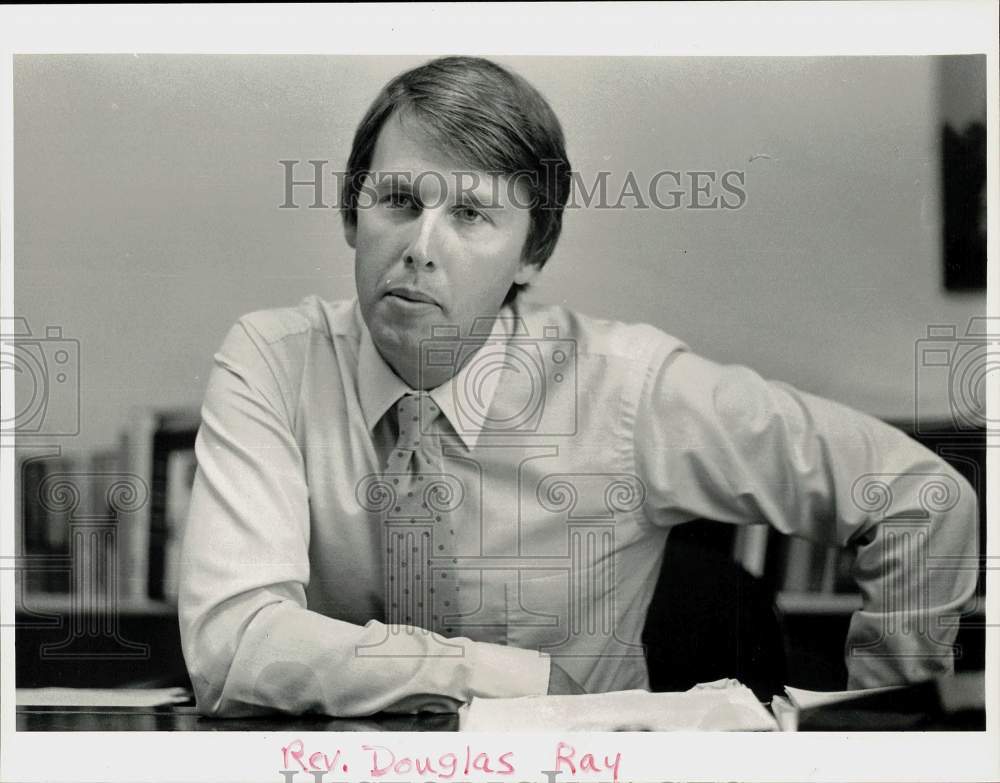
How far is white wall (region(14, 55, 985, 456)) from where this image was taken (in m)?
2.29

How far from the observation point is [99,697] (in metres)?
2.31

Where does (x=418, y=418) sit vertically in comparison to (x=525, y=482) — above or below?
above

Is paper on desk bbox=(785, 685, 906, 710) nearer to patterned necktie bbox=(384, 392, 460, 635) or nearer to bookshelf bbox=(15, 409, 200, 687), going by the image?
patterned necktie bbox=(384, 392, 460, 635)

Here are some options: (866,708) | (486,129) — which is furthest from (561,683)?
(486,129)

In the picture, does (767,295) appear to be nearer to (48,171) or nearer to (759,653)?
(759,653)

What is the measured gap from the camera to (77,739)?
2305 millimetres

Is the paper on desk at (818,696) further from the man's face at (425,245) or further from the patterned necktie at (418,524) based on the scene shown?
the man's face at (425,245)

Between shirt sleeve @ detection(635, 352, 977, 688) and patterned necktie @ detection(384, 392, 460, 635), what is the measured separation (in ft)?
1.40

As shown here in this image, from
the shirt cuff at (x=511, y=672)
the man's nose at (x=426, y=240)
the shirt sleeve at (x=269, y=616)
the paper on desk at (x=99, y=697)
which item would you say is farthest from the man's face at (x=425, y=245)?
the paper on desk at (x=99, y=697)

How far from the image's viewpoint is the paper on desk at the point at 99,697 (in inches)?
90.0

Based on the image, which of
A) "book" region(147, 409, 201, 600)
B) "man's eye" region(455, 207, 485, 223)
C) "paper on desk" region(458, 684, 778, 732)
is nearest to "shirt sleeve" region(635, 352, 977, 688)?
"paper on desk" region(458, 684, 778, 732)

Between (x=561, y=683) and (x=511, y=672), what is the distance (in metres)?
0.11

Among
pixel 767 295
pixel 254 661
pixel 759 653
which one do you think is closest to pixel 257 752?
pixel 254 661
